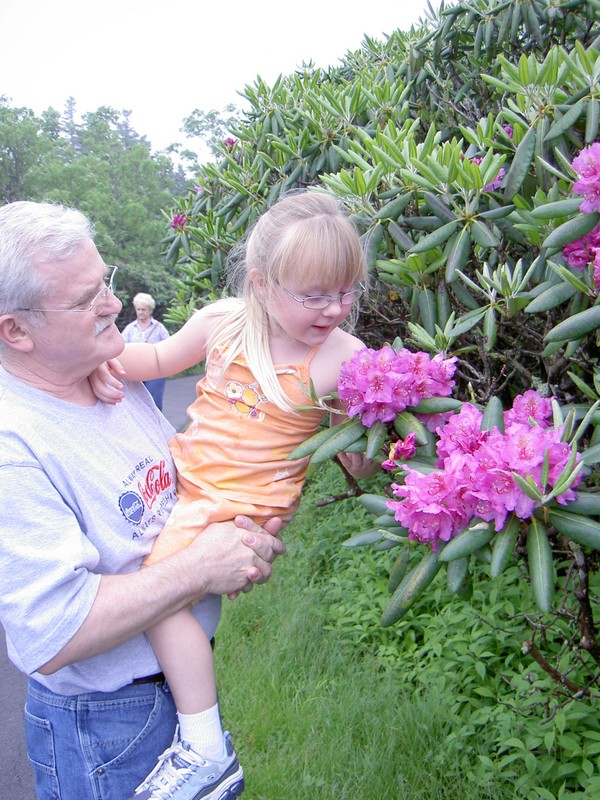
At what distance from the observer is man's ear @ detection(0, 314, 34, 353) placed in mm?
1569

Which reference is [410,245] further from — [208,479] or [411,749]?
[411,749]

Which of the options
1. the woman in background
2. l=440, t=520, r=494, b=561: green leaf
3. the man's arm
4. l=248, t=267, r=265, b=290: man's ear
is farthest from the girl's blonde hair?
the woman in background

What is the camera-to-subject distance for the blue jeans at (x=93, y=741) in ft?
5.43

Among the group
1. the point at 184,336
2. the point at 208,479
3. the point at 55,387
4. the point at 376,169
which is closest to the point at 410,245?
the point at 376,169

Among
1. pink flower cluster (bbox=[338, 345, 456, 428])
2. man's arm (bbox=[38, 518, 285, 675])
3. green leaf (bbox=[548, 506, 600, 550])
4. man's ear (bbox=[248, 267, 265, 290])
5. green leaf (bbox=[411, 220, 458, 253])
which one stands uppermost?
man's ear (bbox=[248, 267, 265, 290])

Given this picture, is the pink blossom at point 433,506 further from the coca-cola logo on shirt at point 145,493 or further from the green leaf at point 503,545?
the coca-cola logo on shirt at point 145,493

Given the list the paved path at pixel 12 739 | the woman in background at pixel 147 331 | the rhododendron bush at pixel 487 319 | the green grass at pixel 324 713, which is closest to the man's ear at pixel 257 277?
the rhododendron bush at pixel 487 319

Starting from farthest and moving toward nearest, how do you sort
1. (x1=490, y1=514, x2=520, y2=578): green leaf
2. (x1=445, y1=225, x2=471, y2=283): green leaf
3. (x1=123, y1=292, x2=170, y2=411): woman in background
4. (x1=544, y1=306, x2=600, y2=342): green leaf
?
(x1=123, y1=292, x2=170, y2=411): woman in background
(x1=445, y1=225, x2=471, y2=283): green leaf
(x1=544, y1=306, x2=600, y2=342): green leaf
(x1=490, y1=514, x2=520, y2=578): green leaf

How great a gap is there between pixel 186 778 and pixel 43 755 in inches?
13.4

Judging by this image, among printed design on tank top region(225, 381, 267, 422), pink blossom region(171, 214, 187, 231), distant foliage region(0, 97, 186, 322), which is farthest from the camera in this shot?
distant foliage region(0, 97, 186, 322)

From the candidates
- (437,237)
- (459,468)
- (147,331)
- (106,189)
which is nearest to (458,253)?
(437,237)

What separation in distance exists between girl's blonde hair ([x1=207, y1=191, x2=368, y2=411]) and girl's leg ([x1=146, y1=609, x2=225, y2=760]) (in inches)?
24.4

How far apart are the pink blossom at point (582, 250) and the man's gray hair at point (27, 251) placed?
111 cm

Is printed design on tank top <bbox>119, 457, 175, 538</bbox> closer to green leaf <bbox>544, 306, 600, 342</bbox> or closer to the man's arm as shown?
the man's arm
